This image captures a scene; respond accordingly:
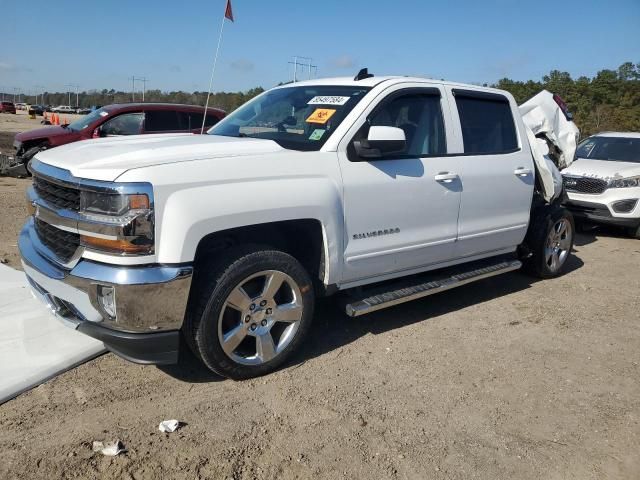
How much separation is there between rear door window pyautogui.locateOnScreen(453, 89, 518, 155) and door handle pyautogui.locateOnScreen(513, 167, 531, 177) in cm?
20

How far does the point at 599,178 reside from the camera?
8.75m

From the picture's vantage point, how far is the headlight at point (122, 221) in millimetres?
2807

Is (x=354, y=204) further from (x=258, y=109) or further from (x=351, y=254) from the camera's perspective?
(x=258, y=109)

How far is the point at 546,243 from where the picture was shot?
19.1ft

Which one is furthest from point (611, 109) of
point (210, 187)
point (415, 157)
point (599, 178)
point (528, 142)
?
point (210, 187)

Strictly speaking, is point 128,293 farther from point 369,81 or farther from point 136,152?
point 369,81

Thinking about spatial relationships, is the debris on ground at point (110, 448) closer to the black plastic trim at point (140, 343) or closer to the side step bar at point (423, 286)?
the black plastic trim at point (140, 343)

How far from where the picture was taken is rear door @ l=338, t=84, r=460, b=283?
3.73 m

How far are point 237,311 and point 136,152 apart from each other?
1.13 metres

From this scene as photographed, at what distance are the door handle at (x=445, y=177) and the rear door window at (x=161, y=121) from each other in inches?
307

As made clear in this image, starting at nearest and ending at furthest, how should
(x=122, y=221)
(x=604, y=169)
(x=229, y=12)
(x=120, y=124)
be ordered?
1. (x=122, y=221)
2. (x=229, y=12)
3. (x=604, y=169)
4. (x=120, y=124)

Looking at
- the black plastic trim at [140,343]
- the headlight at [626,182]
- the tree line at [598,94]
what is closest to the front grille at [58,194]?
the black plastic trim at [140,343]

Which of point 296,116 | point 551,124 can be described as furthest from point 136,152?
point 551,124

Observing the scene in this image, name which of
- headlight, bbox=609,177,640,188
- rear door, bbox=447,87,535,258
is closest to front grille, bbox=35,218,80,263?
rear door, bbox=447,87,535,258
